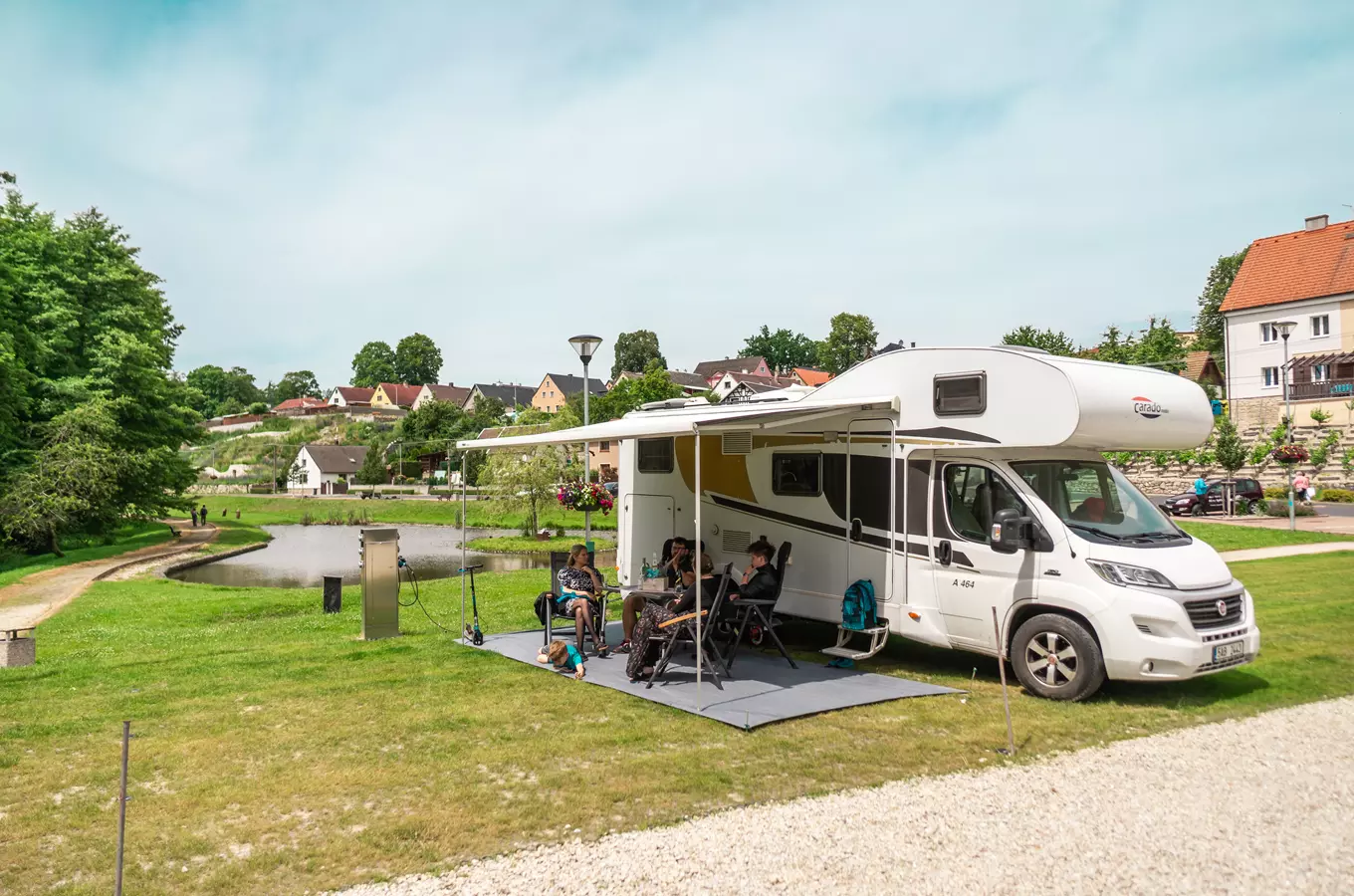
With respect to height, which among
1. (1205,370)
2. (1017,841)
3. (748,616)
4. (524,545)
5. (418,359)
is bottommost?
(524,545)

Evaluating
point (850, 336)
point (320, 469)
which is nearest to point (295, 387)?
point (320, 469)

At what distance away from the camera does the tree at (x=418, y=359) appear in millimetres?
144250

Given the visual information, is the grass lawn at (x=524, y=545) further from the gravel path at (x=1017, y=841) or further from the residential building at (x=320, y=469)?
the residential building at (x=320, y=469)

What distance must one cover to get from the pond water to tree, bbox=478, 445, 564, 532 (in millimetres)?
2687

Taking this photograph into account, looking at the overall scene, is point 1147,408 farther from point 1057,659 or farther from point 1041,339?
point 1041,339

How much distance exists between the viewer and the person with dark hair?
Result: 29.8ft

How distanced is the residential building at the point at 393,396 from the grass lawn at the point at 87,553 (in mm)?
94733

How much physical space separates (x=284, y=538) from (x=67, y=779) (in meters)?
38.9

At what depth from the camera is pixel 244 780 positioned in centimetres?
593

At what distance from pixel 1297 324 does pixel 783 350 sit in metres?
93.4

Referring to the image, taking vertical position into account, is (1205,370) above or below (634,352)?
below

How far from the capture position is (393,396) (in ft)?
436

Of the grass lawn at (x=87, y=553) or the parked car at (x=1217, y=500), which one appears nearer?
the grass lawn at (x=87, y=553)

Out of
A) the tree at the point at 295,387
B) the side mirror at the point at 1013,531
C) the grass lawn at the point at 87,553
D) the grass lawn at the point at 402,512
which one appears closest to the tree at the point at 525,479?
the grass lawn at the point at 402,512
